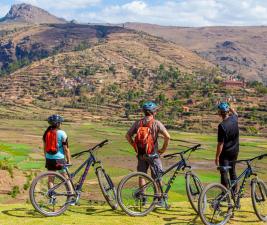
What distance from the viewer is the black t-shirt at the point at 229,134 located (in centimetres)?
982

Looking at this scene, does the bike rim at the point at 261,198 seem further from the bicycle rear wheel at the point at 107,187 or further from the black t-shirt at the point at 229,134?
the bicycle rear wheel at the point at 107,187

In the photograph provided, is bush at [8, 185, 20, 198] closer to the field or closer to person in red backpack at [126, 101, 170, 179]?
the field

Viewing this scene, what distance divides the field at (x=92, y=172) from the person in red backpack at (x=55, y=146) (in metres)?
1.08

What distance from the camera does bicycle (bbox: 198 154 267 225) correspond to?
923 centimetres

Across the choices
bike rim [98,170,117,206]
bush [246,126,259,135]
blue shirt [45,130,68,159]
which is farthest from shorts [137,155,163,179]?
bush [246,126,259,135]

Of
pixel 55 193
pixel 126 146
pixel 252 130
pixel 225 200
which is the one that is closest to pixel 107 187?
pixel 55 193

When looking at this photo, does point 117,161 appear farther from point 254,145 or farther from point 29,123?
point 29,123

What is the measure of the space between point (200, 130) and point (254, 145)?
83.6ft

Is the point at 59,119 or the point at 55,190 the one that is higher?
the point at 59,119

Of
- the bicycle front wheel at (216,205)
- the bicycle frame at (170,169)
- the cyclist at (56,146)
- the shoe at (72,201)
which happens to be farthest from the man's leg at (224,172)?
the cyclist at (56,146)

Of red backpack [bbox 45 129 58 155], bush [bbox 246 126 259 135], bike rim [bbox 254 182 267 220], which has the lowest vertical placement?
bush [bbox 246 126 259 135]

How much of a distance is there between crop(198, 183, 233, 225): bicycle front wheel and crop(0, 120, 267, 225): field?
0.47m

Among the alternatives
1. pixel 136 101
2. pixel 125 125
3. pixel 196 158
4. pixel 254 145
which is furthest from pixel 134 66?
pixel 196 158

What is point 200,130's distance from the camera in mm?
103938
